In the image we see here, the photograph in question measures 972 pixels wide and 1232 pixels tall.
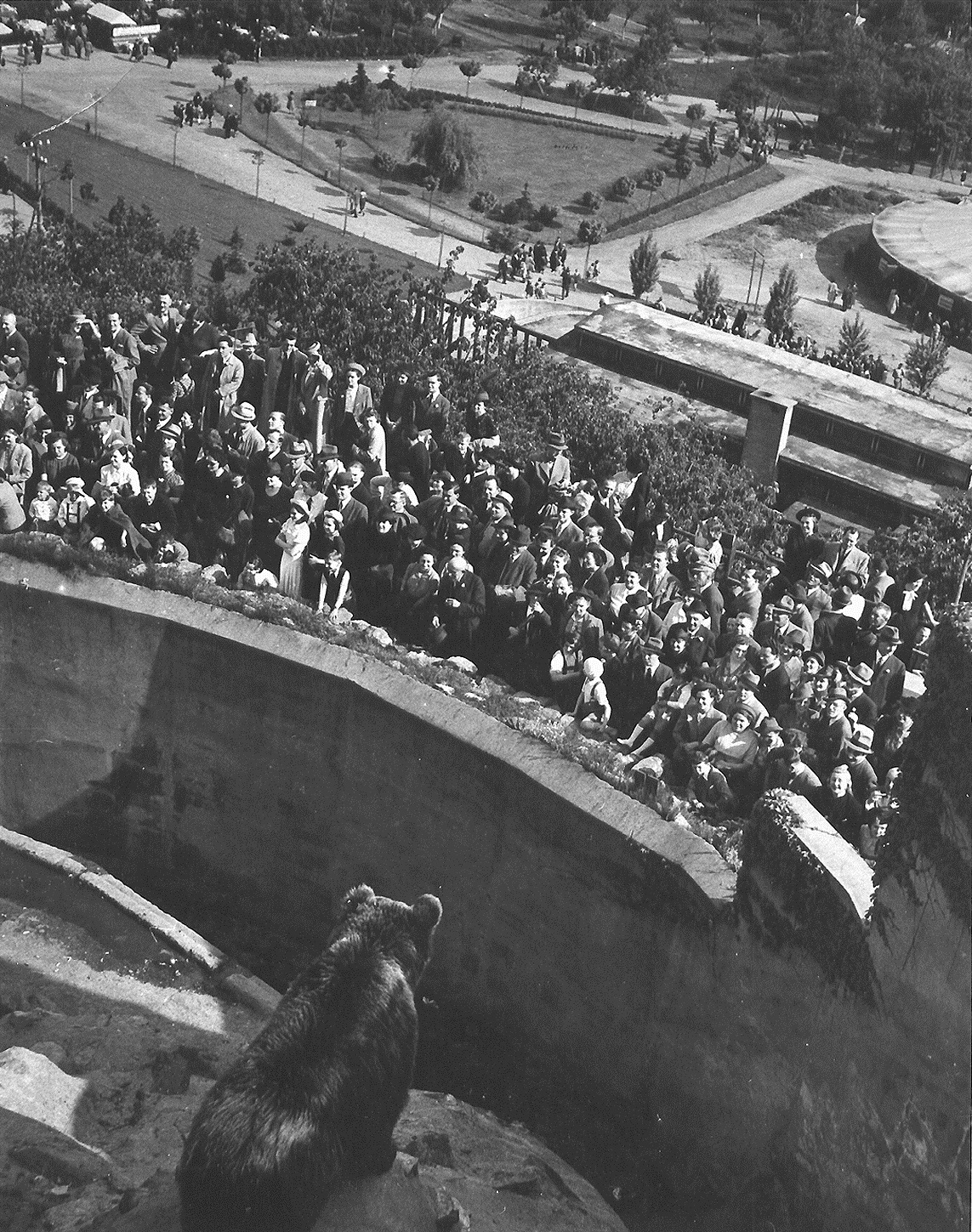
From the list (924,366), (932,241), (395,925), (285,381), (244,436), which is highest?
(395,925)

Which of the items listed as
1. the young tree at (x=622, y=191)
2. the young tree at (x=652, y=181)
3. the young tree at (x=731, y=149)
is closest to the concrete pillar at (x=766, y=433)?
the young tree at (x=622, y=191)

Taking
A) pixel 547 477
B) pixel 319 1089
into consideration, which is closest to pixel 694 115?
pixel 547 477

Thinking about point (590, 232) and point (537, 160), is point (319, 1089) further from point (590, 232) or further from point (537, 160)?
point (537, 160)


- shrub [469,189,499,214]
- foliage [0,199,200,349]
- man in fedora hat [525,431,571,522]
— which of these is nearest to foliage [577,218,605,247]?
shrub [469,189,499,214]

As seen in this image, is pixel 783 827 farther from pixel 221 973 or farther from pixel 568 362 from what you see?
pixel 568 362

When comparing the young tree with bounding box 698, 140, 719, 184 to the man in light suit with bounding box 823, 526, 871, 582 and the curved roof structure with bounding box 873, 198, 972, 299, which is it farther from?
the man in light suit with bounding box 823, 526, 871, 582

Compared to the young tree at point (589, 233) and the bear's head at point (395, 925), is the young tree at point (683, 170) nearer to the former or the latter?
the young tree at point (589, 233)
